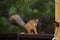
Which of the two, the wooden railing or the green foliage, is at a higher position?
the green foliage

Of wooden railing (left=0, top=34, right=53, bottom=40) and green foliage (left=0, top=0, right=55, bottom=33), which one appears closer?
wooden railing (left=0, top=34, right=53, bottom=40)

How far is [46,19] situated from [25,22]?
514 mm

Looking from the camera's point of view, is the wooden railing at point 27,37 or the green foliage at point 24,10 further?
the green foliage at point 24,10

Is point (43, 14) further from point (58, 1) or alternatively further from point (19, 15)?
point (58, 1)

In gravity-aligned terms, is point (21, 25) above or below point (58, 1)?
below

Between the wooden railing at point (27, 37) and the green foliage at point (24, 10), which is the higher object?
the green foliage at point (24, 10)

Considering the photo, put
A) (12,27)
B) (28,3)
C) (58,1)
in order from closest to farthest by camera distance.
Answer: (58,1) < (12,27) < (28,3)

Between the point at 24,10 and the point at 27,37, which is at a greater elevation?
the point at 24,10

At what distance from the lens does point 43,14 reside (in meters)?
3.27

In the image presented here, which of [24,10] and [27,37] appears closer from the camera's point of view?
[27,37]

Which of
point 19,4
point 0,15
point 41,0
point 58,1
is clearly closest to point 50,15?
point 41,0

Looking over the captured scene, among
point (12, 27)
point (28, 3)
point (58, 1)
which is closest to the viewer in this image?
point (58, 1)

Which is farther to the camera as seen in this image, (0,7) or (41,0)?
(41,0)

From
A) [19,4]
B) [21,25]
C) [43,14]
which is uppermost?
[19,4]
